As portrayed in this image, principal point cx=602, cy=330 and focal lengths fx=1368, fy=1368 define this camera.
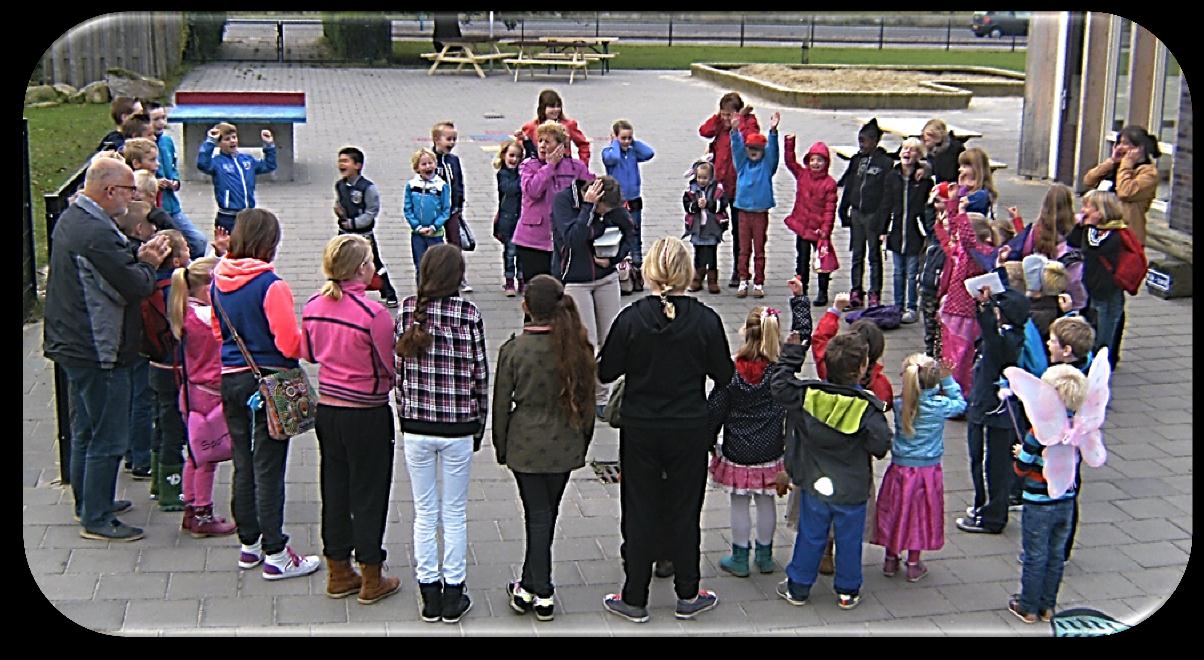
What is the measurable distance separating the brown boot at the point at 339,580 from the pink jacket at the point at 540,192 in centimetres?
382

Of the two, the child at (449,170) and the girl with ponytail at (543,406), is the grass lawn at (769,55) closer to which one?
the child at (449,170)

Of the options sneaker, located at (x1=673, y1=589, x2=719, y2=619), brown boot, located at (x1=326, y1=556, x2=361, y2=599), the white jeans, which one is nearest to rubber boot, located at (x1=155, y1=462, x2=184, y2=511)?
brown boot, located at (x1=326, y1=556, x2=361, y2=599)

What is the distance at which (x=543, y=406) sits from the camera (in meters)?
5.84

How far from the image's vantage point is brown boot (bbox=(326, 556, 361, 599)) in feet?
20.1

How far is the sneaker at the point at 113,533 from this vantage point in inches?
264

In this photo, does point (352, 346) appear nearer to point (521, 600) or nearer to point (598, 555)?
point (521, 600)

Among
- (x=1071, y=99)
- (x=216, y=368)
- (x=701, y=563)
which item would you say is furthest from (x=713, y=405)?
(x=1071, y=99)

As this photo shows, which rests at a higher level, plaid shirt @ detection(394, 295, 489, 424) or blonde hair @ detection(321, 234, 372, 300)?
blonde hair @ detection(321, 234, 372, 300)

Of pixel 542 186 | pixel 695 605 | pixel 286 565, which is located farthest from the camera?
pixel 542 186

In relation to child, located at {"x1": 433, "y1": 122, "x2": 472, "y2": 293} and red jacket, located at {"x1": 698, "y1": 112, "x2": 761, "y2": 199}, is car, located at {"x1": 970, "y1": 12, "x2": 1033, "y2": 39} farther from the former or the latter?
child, located at {"x1": 433, "y1": 122, "x2": 472, "y2": 293}

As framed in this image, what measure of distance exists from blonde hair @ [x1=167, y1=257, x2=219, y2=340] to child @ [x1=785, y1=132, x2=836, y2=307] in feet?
17.9

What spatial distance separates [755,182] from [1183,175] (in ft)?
15.7

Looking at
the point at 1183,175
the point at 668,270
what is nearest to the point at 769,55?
the point at 1183,175

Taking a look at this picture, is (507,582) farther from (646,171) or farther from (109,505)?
(646,171)
